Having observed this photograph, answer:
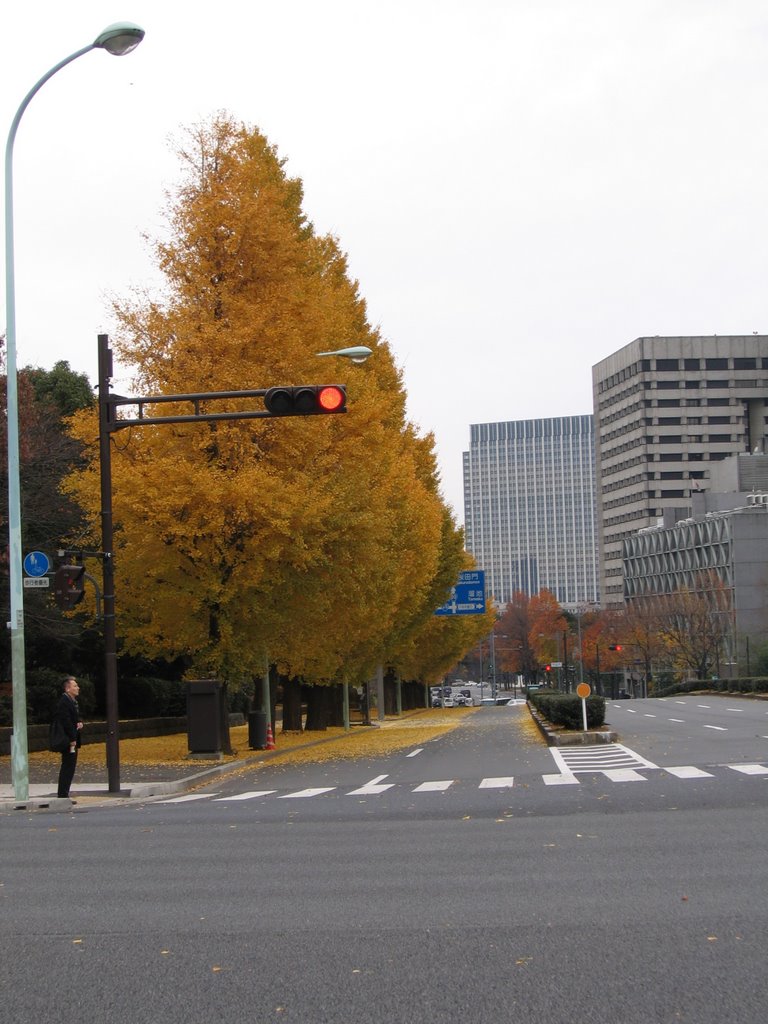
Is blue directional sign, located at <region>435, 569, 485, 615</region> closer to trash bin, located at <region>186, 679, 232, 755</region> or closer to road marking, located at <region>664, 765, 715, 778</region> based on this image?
trash bin, located at <region>186, 679, 232, 755</region>

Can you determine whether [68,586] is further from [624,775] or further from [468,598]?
[468,598]

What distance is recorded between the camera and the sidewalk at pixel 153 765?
2091cm

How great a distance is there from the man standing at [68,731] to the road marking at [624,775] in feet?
26.6

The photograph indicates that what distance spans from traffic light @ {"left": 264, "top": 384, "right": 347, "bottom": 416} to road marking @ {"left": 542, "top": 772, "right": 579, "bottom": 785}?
6.16 metres

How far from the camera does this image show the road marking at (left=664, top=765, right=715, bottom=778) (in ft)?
61.4

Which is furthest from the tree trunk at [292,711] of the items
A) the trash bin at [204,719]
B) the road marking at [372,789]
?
the road marking at [372,789]

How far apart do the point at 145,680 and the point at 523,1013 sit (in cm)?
4498

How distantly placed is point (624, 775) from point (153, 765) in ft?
37.8

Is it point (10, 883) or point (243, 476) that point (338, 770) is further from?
point (10, 883)

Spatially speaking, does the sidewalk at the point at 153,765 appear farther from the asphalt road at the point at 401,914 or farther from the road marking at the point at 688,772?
the road marking at the point at 688,772

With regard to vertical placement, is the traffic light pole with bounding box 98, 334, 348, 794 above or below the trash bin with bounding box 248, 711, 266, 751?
above

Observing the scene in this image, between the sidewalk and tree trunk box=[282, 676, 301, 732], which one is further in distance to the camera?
tree trunk box=[282, 676, 301, 732]

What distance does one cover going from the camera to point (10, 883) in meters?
10.6

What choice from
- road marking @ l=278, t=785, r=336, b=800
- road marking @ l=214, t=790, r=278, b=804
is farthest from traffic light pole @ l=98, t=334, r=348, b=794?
road marking @ l=278, t=785, r=336, b=800
